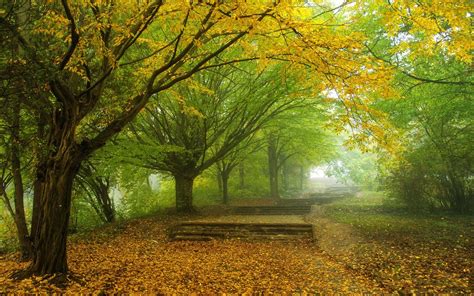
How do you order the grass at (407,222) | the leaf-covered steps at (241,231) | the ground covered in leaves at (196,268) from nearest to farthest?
the ground covered in leaves at (196,268) → the grass at (407,222) → the leaf-covered steps at (241,231)

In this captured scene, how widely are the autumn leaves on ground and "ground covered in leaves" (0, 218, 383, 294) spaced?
0.02 meters

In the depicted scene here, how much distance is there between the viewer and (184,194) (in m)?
15.4

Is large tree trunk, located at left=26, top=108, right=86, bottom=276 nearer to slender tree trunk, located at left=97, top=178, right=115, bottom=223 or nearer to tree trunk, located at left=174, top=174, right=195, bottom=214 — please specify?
slender tree trunk, located at left=97, top=178, right=115, bottom=223

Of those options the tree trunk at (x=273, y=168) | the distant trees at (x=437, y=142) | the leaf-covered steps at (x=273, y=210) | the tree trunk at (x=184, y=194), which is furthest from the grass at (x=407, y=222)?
the tree trunk at (x=273, y=168)

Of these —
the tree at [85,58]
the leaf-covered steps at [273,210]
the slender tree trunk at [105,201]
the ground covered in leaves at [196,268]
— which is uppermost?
the tree at [85,58]

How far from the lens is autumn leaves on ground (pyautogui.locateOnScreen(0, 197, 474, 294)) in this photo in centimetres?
606

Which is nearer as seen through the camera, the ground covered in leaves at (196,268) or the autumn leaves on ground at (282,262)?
Result: the ground covered in leaves at (196,268)

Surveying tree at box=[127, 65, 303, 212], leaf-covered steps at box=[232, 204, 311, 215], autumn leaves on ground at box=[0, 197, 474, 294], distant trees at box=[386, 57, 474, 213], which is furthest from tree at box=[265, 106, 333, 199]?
autumn leaves on ground at box=[0, 197, 474, 294]

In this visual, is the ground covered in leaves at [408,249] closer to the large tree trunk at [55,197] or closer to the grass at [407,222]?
the grass at [407,222]

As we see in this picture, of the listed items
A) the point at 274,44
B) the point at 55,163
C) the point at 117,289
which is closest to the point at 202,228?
the point at 117,289

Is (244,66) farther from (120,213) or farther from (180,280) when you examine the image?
(120,213)

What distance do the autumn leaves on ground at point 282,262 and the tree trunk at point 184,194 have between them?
9.68 feet

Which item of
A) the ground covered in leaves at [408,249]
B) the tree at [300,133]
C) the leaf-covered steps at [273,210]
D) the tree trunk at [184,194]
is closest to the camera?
the ground covered in leaves at [408,249]

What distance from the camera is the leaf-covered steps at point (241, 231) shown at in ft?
37.2
